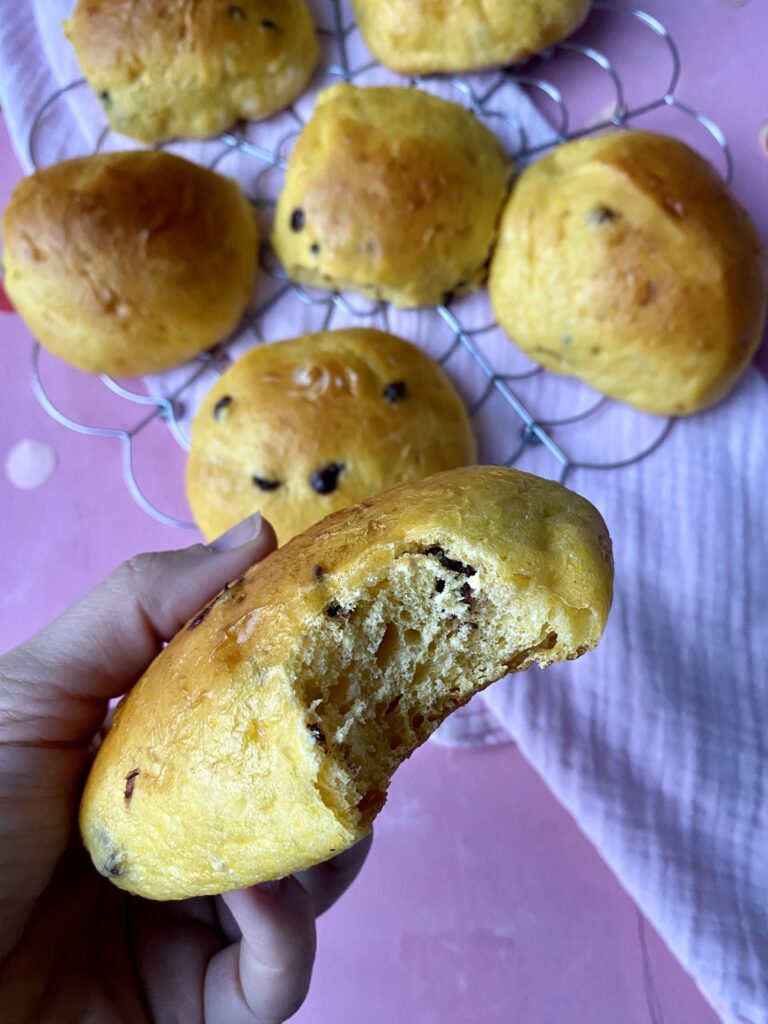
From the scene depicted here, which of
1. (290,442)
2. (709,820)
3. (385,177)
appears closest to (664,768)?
(709,820)

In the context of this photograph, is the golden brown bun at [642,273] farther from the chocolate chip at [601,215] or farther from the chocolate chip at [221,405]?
the chocolate chip at [221,405]

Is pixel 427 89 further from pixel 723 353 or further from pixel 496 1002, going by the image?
pixel 496 1002

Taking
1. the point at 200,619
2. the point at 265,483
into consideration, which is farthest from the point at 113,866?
the point at 265,483

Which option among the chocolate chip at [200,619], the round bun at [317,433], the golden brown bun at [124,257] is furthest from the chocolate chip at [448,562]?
the golden brown bun at [124,257]

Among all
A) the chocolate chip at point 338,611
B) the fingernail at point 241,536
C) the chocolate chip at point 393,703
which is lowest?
the fingernail at point 241,536

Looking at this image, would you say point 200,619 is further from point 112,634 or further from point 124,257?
point 124,257

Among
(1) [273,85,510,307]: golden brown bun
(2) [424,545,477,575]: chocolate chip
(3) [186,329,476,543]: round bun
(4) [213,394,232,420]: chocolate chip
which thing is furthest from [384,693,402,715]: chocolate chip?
(1) [273,85,510,307]: golden brown bun

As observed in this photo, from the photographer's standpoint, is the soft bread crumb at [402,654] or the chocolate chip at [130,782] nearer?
the soft bread crumb at [402,654]
